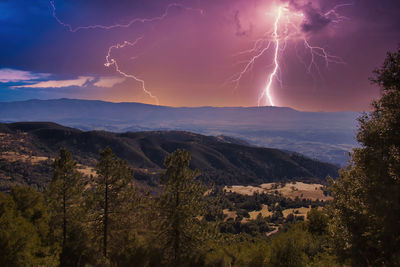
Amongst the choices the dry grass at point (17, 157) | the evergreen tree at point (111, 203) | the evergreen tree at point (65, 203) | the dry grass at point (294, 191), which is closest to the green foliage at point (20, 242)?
the evergreen tree at point (65, 203)

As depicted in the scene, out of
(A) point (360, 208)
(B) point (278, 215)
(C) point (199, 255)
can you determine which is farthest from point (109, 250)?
(B) point (278, 215)

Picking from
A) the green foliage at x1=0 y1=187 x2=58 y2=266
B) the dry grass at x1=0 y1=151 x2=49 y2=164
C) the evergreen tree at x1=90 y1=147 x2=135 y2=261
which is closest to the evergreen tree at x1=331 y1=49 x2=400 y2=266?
the evergreen tree at x1=90 y1=147 x2=135 y2=261

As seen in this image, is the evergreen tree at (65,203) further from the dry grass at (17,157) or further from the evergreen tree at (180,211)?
the dry grass at (17,157)

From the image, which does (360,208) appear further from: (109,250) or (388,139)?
(109,250)

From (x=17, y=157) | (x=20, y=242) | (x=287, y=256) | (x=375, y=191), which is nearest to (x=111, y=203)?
(x=20, y=242)

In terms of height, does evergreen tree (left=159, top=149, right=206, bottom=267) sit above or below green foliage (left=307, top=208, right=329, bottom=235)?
above

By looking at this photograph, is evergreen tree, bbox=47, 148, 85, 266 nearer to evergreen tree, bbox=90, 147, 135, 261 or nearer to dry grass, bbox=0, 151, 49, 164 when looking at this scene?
evergreen tree, bbox=90, 147, 135, 261
